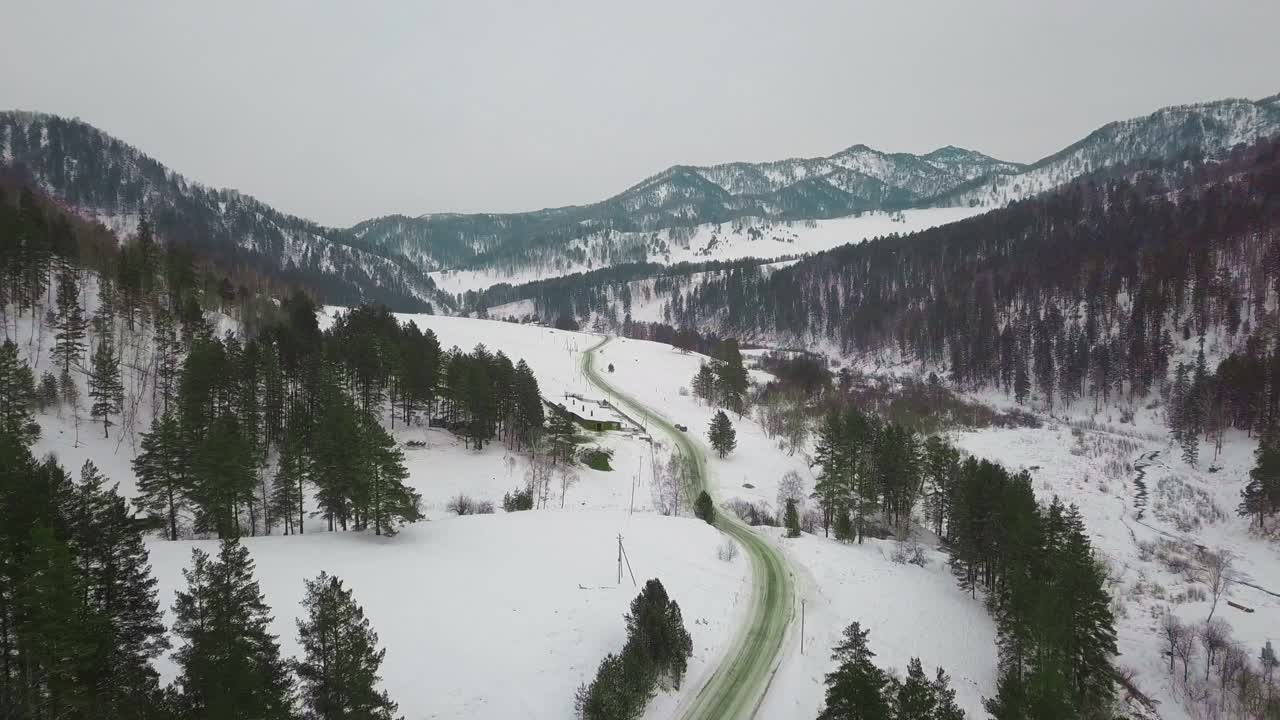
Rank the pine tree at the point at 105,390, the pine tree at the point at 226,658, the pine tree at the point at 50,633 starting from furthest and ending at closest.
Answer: the pine tree at the point at 105,390, the pine tree at the point at 226,658, the pine tree at the point at 50,633

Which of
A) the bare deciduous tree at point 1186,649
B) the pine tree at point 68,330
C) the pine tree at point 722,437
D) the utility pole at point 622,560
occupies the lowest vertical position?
the bare deciduous tree at point 1186,649

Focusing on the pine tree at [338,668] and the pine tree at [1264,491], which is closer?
the pine tree at [338,668]

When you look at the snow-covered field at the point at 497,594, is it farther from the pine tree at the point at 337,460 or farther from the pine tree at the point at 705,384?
the pine tree at the point at 705,384

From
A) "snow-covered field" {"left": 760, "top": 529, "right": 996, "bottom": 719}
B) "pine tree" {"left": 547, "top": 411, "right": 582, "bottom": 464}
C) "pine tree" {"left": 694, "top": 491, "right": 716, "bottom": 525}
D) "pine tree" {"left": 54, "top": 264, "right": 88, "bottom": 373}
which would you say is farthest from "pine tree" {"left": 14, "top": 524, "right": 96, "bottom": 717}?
"pine tree" {"left": 54, "top": 264, "right": 88, "bottom": 373}

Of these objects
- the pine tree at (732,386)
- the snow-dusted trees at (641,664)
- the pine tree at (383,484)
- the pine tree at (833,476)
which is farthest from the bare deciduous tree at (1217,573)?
the pine tree at (732,386)

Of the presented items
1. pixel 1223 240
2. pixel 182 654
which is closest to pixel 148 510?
pixel 182 654

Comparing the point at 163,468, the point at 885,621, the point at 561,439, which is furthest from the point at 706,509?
the point at 163,468

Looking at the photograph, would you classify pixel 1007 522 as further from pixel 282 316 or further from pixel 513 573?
pixel 282 316

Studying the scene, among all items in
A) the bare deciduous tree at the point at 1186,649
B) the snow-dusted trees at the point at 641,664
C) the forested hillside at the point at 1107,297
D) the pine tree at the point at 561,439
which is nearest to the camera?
the snow-dusted trees at the point at 641,664

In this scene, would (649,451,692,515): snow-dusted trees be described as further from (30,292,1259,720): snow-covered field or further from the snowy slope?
the snowy slope
